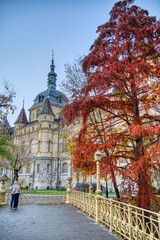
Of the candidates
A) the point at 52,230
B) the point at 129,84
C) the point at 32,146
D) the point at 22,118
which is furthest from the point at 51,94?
the point at 52,230

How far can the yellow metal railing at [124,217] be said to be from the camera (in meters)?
4.70

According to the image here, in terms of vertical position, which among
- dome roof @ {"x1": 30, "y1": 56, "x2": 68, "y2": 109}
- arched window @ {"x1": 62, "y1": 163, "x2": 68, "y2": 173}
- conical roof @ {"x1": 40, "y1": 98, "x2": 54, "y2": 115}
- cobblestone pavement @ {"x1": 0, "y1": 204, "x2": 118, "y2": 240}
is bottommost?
cobblestone pavement @ {"x1": 0, "y1": 204, "x2": 118, "y2": 240}

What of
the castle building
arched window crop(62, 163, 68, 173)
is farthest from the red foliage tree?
arched window crop(62, 163, 68, 173)

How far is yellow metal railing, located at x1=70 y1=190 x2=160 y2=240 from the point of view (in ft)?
15.4

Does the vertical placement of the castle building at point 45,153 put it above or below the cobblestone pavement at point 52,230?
above

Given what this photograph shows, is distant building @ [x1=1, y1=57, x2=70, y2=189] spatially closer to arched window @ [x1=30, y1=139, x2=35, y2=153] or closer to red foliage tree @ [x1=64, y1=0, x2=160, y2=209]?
arched window @ [x1=30, y1=139, x2=35, y2=153]

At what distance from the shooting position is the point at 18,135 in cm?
4684

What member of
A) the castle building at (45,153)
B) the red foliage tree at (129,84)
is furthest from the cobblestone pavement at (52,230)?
the castle building at (45,153)

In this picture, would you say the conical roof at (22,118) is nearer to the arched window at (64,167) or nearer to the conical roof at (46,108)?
the conical roof at (46,108)

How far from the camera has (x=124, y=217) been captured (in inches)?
219

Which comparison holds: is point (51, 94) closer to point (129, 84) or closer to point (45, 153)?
point (45, 153)

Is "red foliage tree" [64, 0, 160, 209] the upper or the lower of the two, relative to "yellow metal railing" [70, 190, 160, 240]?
upper

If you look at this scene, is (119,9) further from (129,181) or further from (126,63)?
(129,181)

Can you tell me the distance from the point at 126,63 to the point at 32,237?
6427 mm
